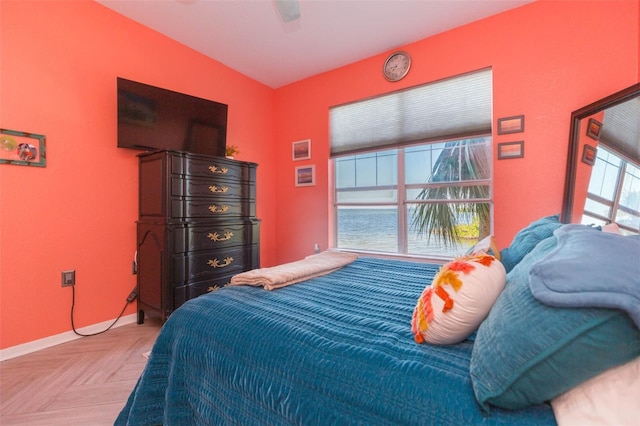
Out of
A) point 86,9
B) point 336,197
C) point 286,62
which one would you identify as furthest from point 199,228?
point 286,62

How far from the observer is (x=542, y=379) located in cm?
58

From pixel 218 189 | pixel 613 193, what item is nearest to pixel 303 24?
pixel 218 189

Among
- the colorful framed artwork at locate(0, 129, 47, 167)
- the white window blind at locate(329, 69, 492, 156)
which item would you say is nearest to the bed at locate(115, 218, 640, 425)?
the white window blind at locate(329, 69, 492, 156)

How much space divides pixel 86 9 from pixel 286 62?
1843mm

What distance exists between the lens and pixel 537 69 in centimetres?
241

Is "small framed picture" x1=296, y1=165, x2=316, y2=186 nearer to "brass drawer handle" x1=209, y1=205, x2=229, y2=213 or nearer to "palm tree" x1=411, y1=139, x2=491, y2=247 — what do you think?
"brass drawer handle" x1=209, y1=205, x2=229, y2=213

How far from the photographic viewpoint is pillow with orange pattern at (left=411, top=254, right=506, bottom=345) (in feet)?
2.60

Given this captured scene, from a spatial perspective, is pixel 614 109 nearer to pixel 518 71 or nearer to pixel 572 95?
pixel 572 95

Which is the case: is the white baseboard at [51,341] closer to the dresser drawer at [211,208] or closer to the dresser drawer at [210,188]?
the dresser drawer at [211,208]

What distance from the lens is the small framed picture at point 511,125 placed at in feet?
8.13

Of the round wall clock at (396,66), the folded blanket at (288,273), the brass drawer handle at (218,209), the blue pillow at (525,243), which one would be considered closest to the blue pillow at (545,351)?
the blue pillow at (525,243)

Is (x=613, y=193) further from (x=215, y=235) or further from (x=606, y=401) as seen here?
(x=215, y=235)

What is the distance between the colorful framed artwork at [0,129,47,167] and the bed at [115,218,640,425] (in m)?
1.87

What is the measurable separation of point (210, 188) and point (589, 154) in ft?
10.2
